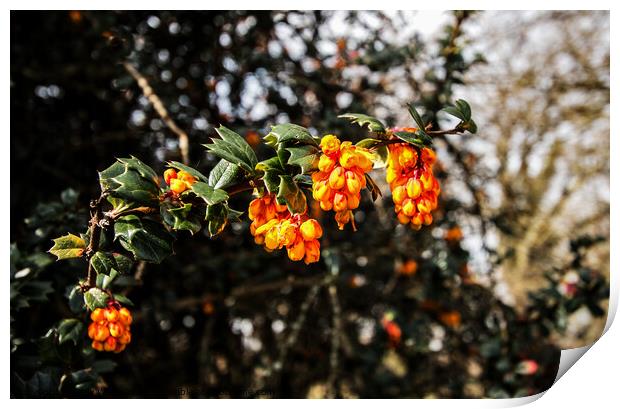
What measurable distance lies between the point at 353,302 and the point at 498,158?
6.81 ft

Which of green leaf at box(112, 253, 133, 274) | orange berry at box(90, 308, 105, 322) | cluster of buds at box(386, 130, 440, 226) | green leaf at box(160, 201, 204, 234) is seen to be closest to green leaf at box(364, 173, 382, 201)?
cluster of buds at box(386, 130, 440, 226)

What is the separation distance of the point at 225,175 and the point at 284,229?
4.6 inches

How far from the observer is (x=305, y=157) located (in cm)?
79

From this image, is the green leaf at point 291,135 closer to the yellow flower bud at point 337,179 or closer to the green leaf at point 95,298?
the yellow flower bud at point 337,179

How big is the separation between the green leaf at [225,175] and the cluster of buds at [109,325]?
0.32 m

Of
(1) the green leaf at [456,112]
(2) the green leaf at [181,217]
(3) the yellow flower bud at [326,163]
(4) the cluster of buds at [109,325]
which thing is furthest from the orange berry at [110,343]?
(1) the green leaf at [456,112]

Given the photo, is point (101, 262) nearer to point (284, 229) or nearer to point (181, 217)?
point (181, 217)

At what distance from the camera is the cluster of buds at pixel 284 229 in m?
0.79

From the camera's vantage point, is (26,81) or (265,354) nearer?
(26,81)

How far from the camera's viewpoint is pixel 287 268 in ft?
7.57

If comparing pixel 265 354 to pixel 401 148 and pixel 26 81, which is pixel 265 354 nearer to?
pixel 26 81

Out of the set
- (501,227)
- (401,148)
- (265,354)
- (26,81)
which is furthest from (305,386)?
(401,148)

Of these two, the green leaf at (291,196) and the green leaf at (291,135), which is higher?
the green leaf at (291,135)

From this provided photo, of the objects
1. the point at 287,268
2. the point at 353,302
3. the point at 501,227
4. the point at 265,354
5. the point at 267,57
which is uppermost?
the point at 267,57
